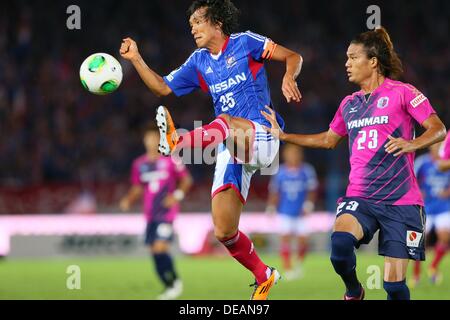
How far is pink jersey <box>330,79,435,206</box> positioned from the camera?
19.9ft

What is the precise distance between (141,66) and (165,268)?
414 cm

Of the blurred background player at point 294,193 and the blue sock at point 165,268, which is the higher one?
the blurred background player at point 294,193

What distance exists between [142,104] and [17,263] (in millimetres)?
5855

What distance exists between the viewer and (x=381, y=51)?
6.30 metres

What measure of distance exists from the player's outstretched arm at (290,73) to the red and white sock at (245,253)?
1406mm

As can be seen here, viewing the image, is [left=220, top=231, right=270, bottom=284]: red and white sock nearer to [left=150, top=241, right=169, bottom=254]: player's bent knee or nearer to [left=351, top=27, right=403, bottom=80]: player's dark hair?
[left=351, top=27, right=403, bottom=80]: player's dark hair

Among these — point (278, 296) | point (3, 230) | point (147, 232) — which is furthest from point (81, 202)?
point (278, 296)

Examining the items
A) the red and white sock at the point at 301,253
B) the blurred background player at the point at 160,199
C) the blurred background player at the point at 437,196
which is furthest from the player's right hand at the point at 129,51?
the red and white sock at the point at 301,253

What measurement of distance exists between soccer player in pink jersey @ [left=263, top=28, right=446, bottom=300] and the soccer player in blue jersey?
670mm

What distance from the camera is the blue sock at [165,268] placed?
10.4m

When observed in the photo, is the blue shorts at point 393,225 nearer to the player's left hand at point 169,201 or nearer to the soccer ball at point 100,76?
the soccer ball at point 100,76

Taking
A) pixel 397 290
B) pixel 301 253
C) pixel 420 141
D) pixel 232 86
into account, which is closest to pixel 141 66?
pixel 232 86

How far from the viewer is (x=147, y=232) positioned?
10992 mm
